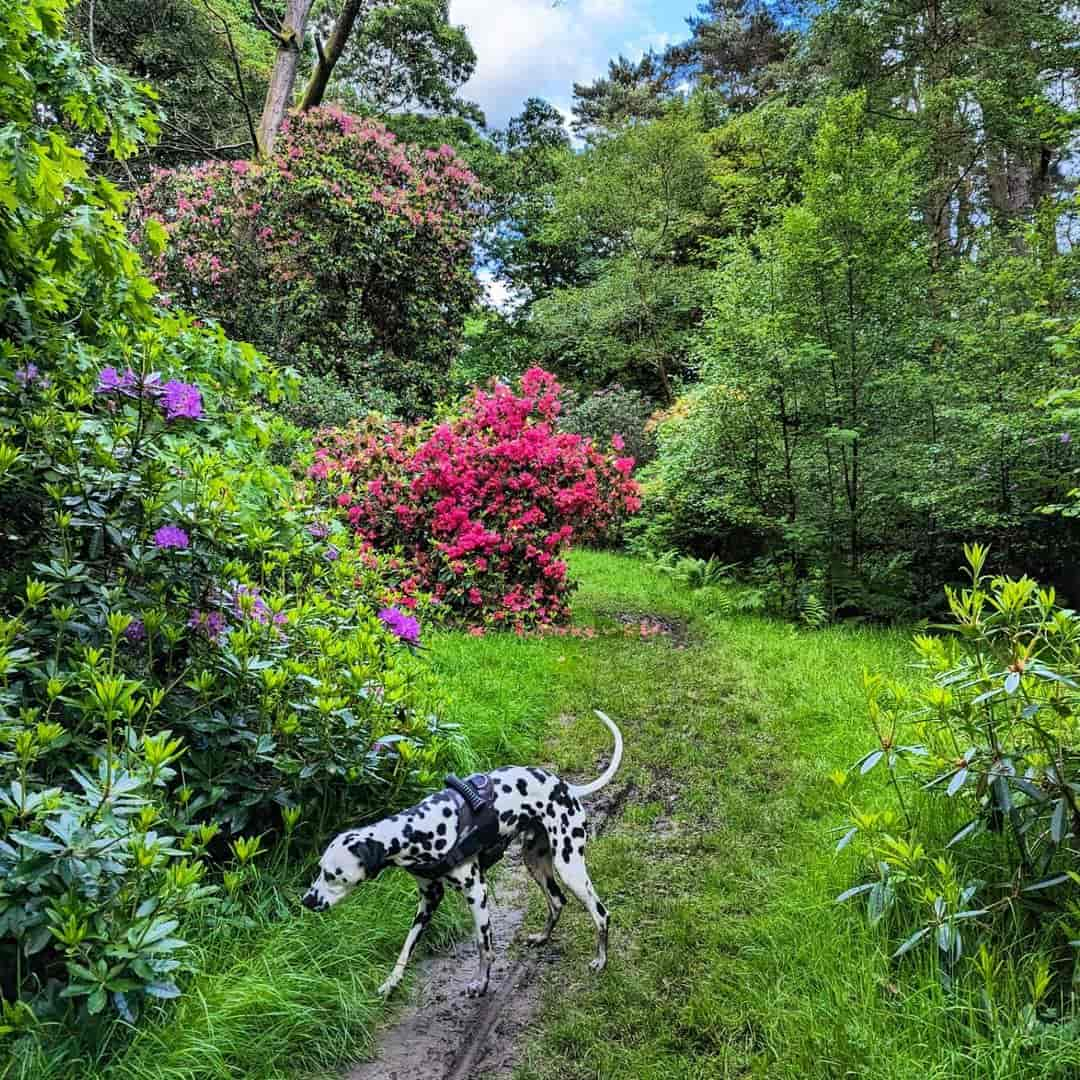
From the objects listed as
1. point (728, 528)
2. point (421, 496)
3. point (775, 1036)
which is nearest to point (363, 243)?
point (421, 496)

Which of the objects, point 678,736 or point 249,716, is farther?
point 678,736

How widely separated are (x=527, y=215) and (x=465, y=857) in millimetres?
19998

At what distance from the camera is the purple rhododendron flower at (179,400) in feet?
8.43

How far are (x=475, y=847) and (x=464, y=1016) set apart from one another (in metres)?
0.54

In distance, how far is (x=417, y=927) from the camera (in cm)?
220

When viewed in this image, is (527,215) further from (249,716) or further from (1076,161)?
(249,716)

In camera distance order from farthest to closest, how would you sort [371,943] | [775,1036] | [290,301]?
1. [290,301]
2. [371,943]
3. [775,1036]

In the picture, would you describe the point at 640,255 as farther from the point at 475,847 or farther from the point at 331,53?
the point at 475,847

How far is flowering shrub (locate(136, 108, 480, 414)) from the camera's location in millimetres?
9492

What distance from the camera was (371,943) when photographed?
237 centimetres

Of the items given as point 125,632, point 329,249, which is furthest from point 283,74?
point 125,632

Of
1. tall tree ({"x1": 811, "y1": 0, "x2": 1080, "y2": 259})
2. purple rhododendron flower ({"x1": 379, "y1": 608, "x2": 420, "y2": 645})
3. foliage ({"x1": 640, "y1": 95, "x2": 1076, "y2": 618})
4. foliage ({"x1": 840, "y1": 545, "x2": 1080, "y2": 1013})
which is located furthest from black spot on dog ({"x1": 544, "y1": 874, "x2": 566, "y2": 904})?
tall tree ({"x1": 811, "y1": 0, "x2": 1080, "y2": 259})

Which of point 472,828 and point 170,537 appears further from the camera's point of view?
point 170,537

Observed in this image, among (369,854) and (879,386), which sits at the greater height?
(879,386)
